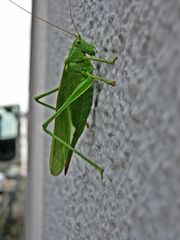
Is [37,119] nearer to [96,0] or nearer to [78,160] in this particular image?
[78,160]

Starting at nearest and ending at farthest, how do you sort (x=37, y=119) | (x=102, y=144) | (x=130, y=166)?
(x=130, y=166)
(x=102, y=144)
(x=37, y=119)

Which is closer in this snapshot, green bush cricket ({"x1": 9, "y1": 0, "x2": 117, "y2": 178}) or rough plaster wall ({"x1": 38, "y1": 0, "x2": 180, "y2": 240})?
rough plaster wall ({"x1": 38, "y1": 0, "x2": 180, "y2": 240})

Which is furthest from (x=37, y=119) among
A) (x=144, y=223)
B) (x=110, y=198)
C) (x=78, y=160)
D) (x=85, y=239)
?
(x=144, y=223)

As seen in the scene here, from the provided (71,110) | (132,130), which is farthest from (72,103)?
(132,130)

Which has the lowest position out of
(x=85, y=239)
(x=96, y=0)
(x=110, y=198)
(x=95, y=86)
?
(x=85, y=239)

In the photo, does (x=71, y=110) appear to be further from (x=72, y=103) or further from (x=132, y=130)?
(x=132, y=130)
